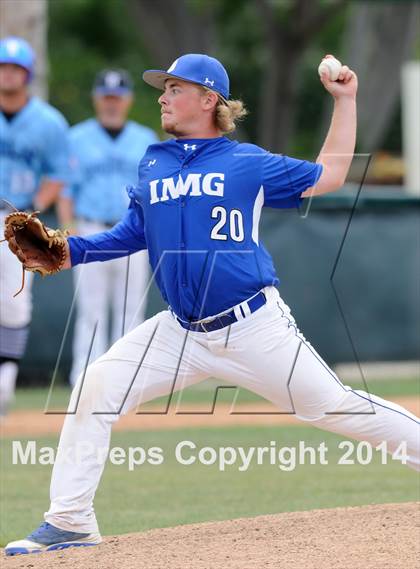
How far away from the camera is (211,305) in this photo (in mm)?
5441

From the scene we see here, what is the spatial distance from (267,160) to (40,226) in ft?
3.54

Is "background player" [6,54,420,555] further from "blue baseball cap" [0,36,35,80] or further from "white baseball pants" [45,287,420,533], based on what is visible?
"blue baseball cap" [0,36,35,80]

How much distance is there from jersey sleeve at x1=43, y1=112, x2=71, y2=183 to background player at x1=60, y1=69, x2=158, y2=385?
166 centimetres

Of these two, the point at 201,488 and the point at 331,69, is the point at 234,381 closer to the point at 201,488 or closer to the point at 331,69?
the point at 331,69

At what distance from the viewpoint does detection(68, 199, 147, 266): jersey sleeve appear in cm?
577

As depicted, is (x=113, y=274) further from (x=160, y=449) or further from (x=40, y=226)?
(x=40, y=226)

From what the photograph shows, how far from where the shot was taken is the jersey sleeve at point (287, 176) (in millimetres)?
5434

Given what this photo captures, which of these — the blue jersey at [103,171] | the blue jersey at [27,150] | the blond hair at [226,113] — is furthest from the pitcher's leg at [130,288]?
the blond hair at [226,113]

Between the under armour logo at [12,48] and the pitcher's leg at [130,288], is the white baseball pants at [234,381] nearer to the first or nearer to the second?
the under armour logo at [12,48]

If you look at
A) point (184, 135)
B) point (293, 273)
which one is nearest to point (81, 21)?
point (293, 273)

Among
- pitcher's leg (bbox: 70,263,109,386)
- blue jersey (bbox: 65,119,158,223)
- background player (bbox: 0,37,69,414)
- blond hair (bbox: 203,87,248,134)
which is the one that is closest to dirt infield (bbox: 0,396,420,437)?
background player (bbox: 0,37,69,414)

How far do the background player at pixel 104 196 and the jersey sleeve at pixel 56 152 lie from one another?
65.5 inches

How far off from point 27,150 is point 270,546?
499 cm

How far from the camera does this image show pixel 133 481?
799 centimetres
